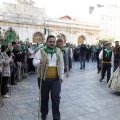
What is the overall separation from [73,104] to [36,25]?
101 ft

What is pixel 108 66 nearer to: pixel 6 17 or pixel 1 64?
pixel 1 64

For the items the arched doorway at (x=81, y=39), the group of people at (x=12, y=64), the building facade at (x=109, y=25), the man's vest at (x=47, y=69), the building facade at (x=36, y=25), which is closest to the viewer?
the man's vest at (x=47, y=69)

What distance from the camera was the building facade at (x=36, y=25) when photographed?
33.6 m

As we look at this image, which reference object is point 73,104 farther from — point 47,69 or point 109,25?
point 109,25

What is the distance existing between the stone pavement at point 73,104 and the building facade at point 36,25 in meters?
23.7

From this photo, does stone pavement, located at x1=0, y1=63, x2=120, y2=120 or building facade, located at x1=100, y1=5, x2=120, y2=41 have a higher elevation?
building facade, located at x1=100, y1=5, x2=120, y2=41

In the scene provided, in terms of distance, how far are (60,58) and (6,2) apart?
36826 millimetres

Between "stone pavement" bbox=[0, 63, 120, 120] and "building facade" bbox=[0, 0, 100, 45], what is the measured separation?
23.7 metres

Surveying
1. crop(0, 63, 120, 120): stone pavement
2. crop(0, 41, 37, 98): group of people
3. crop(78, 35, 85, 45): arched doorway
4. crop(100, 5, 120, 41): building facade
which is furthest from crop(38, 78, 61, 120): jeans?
crop(100, 5, 120, 41): building facade

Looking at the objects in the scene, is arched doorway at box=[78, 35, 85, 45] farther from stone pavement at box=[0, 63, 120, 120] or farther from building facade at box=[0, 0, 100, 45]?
stone pavement at box=[0, 63, 120, 120]

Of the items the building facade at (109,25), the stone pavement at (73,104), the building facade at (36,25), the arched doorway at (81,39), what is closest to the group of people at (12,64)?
the stone pavement at (73,104)

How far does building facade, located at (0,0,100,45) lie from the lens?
33.6 meters

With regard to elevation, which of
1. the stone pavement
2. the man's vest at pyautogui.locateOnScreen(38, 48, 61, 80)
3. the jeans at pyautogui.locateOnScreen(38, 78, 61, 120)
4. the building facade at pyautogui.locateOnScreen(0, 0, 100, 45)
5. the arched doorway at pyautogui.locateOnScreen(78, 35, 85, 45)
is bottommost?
the stone pavement

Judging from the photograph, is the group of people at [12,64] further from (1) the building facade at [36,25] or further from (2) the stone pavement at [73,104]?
(1) the building facade at [36,25]
